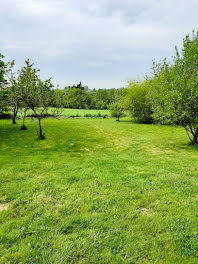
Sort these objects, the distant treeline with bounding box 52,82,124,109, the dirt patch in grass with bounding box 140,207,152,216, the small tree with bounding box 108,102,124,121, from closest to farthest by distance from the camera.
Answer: the dirt patch in grass with bounding box 140,207,152,216 < the small tree with bounding box 108,102,124,121 < the distant treeline with bounding box 52,82,124,109

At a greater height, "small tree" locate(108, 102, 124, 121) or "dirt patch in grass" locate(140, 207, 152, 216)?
"small tree" locate(108, 102, 124, 121)

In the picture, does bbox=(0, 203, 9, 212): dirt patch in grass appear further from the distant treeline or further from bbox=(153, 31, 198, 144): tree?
the distant treeline

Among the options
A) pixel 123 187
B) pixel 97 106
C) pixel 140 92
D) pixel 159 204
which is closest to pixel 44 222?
pixel 123 187

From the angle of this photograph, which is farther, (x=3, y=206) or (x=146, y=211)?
(x=3, y=206)

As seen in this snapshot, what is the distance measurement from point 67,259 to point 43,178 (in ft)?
11.0

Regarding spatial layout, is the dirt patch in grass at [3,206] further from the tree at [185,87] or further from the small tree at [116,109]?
the small tree at [116,109]

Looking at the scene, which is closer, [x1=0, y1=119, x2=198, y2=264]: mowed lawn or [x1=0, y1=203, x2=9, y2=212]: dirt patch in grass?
[x1=0, y1=119, x2=198, y2=264]: mowed lawn

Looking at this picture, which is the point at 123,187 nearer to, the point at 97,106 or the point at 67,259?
the point at 67,259

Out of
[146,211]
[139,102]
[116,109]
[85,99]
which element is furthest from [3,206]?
[85,99]

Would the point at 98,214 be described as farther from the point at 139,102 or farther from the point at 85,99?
the point at 85,99

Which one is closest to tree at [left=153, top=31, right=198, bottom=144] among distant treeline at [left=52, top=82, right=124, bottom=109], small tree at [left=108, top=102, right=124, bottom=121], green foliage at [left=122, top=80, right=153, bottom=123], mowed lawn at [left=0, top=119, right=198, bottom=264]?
mowed lawn at [left=0, top=119, right=198, bottom=264]

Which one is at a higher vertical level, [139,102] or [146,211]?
[139,102]

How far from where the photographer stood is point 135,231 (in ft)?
9.94

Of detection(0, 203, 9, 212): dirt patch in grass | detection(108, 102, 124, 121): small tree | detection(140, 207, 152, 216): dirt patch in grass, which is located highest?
detection(108, 102, 124, 121): small tree
